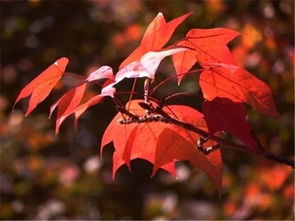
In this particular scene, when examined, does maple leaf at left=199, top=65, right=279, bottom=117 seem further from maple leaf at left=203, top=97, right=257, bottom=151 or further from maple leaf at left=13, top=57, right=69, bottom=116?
maple leaf at left=13, top=57, right=69, bottom=116

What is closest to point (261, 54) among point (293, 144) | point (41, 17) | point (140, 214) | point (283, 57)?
point (283, 57)

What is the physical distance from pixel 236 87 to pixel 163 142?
0.10 meters

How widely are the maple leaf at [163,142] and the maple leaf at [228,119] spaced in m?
0.05

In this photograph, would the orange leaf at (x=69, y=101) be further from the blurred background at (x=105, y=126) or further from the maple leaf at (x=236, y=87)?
the blurred background at (x=105, y=126)

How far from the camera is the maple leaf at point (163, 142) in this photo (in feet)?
2.23

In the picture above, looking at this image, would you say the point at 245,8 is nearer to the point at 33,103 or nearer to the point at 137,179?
the point at 137,179

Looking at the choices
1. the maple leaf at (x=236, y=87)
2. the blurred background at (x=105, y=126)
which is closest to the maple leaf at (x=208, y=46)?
the maple leaf at (x=236, y=87)

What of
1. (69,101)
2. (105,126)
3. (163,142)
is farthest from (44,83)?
(105,126)

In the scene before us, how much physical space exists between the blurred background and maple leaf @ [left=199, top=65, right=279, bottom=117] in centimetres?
134

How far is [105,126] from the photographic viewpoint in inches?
108

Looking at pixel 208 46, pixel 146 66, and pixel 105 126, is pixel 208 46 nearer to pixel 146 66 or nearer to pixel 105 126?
pixel 146 66

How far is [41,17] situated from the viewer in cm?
276

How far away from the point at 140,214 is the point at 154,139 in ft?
6.27

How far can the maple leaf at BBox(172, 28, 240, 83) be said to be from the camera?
0.70 m
